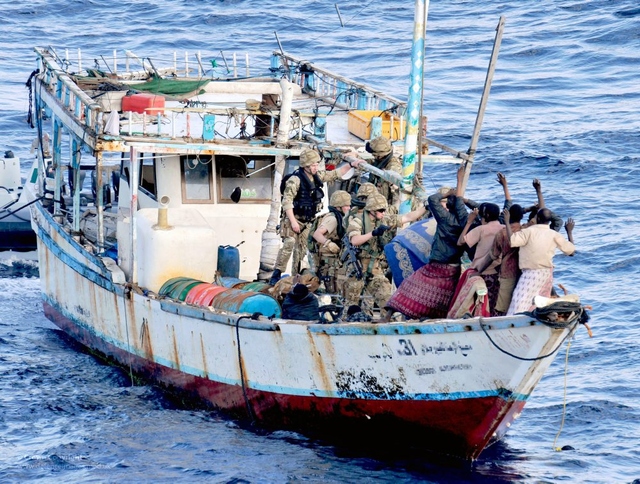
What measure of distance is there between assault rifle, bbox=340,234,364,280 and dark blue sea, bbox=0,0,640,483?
2.34 metres

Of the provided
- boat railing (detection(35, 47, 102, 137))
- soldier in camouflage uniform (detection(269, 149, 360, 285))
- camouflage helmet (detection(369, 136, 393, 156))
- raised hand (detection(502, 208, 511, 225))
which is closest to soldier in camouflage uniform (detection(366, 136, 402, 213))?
camouflage helmet (detection(369, 136, 393, 156))

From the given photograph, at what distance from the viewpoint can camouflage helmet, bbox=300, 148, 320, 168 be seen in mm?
16594

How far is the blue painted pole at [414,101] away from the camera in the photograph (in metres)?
14.9

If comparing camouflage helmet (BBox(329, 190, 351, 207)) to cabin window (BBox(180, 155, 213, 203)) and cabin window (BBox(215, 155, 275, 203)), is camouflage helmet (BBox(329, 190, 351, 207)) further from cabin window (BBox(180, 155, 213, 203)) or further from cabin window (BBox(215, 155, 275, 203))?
cabin window (BBox(180, 155, 213, 203))

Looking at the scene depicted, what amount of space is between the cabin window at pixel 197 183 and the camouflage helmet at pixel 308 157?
2205 mm

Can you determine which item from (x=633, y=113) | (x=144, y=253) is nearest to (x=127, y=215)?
(x=144, y=253)

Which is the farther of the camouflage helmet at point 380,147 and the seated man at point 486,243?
the camouflage helmet at point 380,147

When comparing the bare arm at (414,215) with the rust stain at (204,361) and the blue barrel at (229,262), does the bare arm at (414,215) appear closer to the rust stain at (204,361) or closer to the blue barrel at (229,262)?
the rust stain at (204,361)

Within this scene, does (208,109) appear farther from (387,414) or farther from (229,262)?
(387,414)

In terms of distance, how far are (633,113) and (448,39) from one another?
38.8ft

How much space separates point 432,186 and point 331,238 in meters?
13.9

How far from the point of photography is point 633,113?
3431 centimetres

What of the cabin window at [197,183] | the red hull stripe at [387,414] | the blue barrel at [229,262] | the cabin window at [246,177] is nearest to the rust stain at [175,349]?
the red hull stripe at [387,414]

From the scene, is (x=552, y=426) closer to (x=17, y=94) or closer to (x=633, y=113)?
(x=633, y=113)
